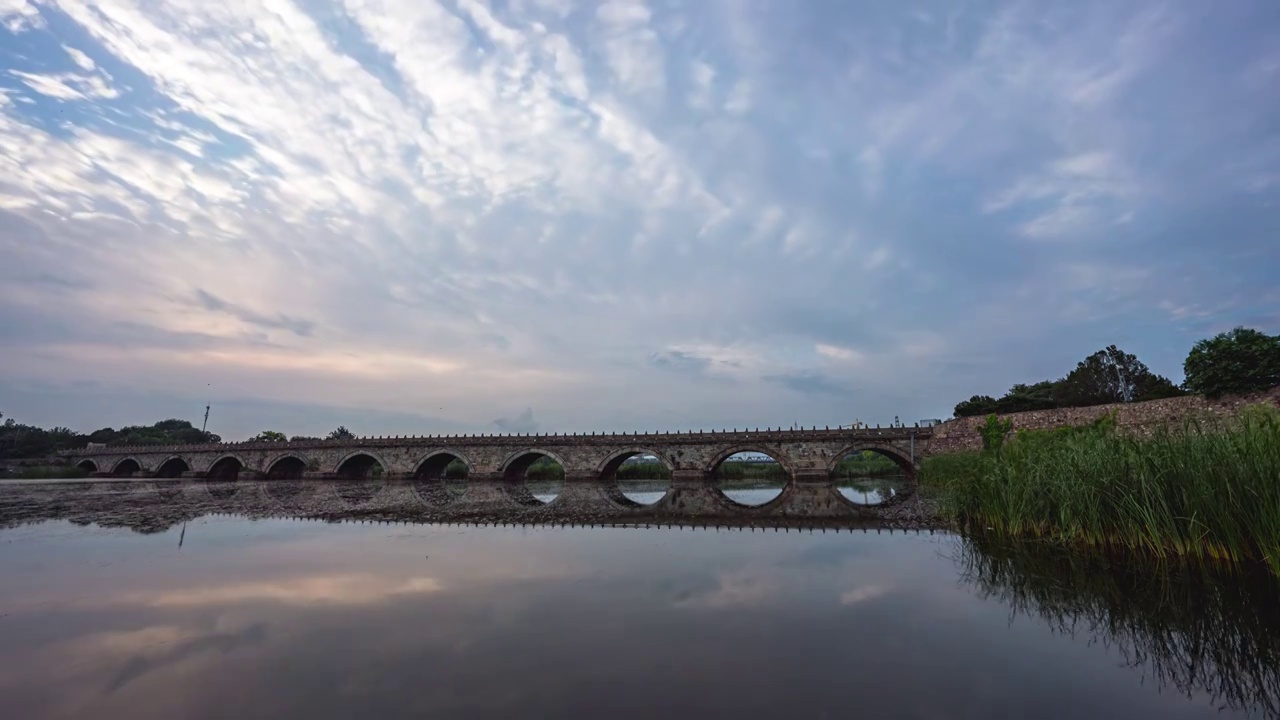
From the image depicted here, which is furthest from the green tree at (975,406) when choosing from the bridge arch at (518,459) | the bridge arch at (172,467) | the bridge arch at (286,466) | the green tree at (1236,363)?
the bridge arch at (172,467)

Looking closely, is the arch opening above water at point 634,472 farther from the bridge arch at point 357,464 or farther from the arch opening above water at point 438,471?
the bridge arch at point 357,464

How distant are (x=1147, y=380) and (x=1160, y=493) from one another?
177 ft

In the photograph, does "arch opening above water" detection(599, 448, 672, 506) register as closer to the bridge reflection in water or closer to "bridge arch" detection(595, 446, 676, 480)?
"bridge arch" detection(595, 446, 676, 480)

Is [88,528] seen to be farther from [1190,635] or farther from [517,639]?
[1190,635]

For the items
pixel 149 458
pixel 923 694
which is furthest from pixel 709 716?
pixel 149 458

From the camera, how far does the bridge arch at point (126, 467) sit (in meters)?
56.2

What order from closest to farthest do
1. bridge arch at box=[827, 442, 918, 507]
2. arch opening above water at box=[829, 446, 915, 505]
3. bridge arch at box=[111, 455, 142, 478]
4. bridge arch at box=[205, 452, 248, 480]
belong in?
bridge arch at box=[827, 442, 918, 507] → arch opening above water at box=[829, 446, 915, 505] → bridge arch at box=[205, 452, 248, 480] → bridge arch at box=[111, 455, 142, 478]

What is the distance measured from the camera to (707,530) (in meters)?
14.1

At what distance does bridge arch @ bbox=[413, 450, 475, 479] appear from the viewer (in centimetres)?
4481

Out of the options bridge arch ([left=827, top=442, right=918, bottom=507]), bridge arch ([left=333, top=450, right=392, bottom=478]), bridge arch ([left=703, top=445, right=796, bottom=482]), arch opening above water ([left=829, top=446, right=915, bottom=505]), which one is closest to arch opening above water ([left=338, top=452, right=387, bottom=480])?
bridge arch ([left=333, top=450, right=392, bottom=478])

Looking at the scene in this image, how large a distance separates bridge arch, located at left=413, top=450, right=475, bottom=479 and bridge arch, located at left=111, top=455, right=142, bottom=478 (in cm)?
3236

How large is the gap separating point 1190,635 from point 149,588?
40.2ft

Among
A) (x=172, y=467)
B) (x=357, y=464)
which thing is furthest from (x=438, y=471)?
(x=172, y=467)

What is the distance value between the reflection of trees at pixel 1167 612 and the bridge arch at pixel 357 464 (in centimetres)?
4633
